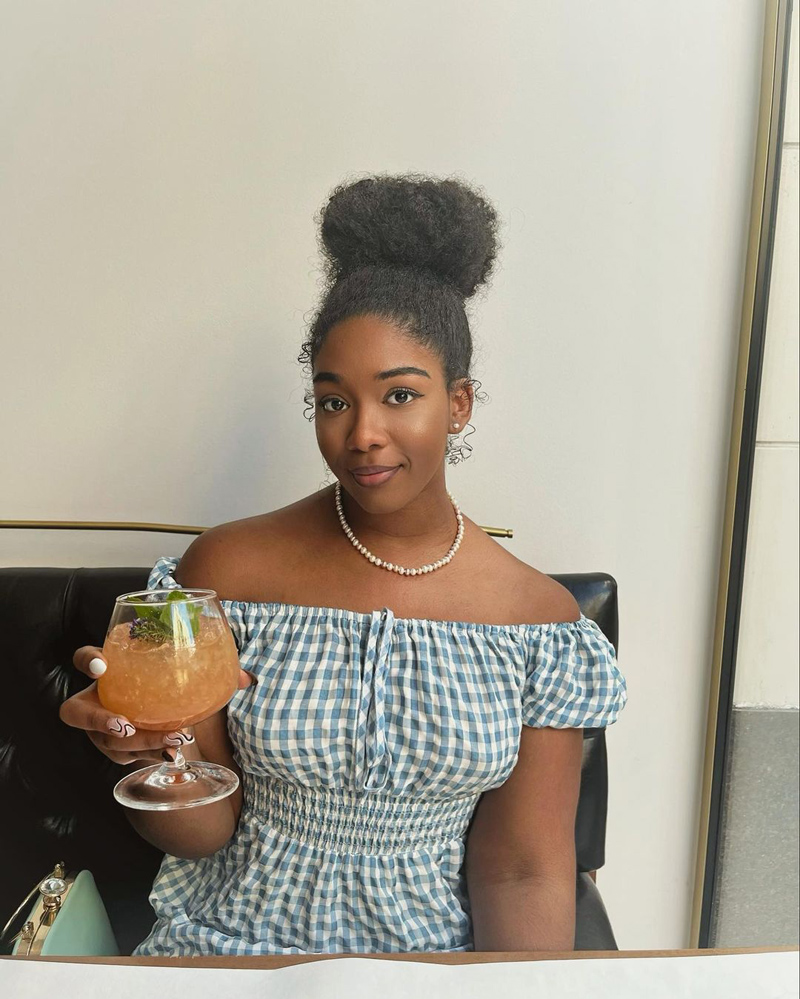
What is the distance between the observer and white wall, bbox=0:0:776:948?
1474mm

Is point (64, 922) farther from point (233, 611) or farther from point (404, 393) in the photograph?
point (404, 393)

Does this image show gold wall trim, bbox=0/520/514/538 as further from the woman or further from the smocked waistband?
the smocked waistband

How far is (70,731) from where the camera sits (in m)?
1.38

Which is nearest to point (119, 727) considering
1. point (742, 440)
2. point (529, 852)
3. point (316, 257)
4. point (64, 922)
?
point (64, 922)

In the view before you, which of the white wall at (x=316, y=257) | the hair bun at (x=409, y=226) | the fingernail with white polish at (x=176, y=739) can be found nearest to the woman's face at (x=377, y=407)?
the hair bun at (x=409, y=226)

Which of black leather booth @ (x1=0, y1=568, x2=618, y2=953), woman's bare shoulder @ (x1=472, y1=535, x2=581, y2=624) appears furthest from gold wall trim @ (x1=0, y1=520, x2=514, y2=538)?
woman's bare shoulder @ (x1=472, y1=535, x2=581, y2=624)

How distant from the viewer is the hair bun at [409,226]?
113 centimetres

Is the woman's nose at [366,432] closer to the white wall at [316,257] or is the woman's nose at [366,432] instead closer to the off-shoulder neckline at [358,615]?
the off-shoulder neckline at [358,615]

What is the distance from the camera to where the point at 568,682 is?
1.15 m

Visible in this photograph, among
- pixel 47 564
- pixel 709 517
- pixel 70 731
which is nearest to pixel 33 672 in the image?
pixel 70 731

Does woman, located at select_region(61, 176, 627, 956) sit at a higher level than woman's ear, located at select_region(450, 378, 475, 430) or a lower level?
lower

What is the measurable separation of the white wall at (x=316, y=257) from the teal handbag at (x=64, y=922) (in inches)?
27.8

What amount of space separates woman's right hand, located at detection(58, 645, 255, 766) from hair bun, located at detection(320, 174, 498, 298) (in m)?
0.60

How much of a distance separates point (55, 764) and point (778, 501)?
135cm
